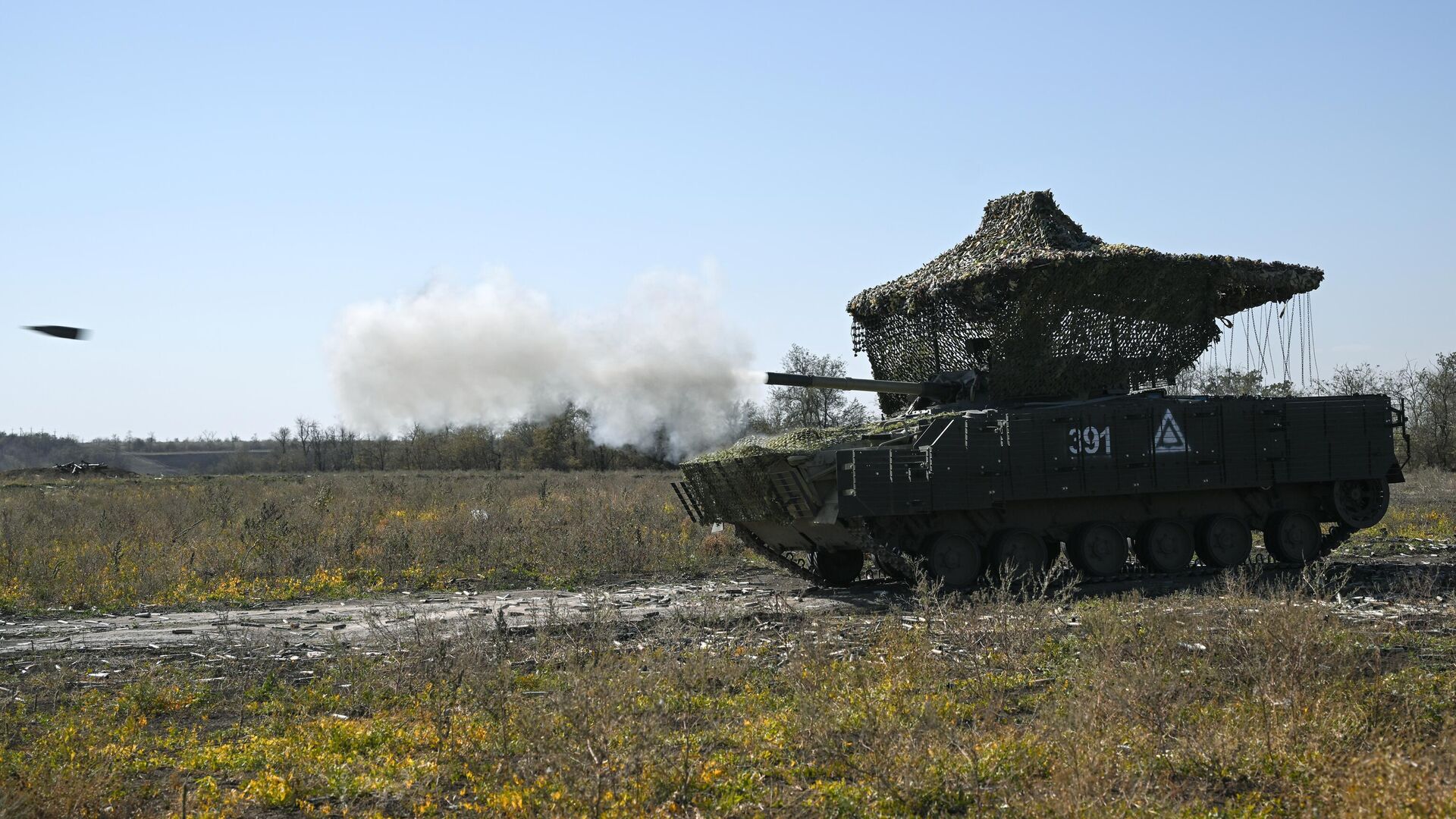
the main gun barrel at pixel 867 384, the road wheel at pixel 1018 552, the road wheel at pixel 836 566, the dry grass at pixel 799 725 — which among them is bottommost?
the dry grass at pixel 799 725

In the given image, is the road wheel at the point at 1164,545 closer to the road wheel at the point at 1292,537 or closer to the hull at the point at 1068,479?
the hull at the point at 1068,479

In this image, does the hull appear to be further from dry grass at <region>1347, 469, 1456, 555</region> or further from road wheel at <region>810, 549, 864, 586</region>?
dry grass at <region>1347, 469, 1456, 555</region>

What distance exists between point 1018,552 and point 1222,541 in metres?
3.46

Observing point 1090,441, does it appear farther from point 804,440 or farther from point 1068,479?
point 804,440

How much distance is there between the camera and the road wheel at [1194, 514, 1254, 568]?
16.7 m

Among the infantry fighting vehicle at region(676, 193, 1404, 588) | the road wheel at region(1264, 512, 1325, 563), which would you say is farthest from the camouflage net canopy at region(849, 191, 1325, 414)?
the road wheel at region(1264, 512, 1325, 563)

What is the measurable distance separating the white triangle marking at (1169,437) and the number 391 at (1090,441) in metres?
0.76

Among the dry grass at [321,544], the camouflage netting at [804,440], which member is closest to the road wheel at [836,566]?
the camouflage netting at [804,440]

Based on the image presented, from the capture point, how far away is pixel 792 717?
7680mm

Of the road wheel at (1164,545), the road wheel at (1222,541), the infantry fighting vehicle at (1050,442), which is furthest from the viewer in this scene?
the road wheel at (1222,541)

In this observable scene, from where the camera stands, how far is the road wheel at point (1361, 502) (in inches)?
693

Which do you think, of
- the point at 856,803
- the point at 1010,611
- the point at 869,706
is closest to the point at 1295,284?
the point at 1010,611

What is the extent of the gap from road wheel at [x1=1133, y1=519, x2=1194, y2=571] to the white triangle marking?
1.11 meters

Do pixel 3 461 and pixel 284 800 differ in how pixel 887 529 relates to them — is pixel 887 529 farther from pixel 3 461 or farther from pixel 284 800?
pixel 3 461
